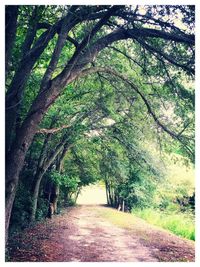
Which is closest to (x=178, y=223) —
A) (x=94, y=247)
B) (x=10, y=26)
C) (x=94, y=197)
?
(x=94, y=247)

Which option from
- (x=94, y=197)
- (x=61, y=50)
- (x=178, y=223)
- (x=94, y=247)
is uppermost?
(x=61, y=50)

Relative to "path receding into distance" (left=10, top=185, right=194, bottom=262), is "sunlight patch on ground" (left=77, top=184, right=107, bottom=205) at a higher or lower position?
lower

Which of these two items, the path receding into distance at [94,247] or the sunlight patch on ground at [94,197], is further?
the sunlight patch on ground at [94,197]

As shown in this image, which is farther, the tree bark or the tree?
the tree

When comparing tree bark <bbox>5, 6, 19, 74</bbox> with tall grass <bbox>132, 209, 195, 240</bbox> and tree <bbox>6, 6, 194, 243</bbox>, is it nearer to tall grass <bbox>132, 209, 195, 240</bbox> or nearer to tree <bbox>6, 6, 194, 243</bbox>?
tree <bbox>6, 6, 194, 243</bbox>

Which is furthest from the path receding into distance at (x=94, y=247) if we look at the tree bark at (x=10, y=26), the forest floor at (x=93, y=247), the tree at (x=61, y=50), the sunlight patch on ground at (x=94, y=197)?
the sunlight patch on ground at (x=94, y=197)

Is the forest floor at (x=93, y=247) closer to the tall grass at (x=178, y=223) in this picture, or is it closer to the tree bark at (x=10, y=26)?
the tall grass at (x=178, y=223)

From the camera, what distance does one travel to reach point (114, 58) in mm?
9766

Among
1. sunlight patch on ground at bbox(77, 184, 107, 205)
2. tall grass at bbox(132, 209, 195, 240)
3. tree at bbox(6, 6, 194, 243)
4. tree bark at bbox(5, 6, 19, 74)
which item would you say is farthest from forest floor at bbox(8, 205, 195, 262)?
sunlight patch on ground at bbox(77, 184, 107, 205)

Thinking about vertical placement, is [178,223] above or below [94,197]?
above

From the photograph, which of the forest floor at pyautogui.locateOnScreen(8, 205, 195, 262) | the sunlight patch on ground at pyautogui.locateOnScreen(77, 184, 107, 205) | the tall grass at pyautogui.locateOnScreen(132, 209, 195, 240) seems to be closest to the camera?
the forest floor at pyautogui.locateOnScreen(8, 205, 195, 262)

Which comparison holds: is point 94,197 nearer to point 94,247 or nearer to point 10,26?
point 94,247

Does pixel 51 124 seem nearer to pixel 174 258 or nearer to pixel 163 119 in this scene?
pixel 163 119
